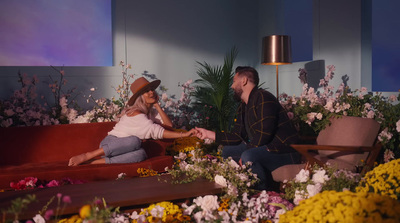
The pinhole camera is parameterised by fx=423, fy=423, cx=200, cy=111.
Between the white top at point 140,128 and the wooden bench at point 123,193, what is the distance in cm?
137

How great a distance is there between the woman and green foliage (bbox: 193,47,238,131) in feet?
7.56

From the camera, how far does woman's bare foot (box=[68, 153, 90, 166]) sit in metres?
4.70

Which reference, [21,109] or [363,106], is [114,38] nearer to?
[21,109]

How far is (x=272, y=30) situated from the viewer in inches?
319

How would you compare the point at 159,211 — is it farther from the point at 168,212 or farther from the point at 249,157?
the point at 249,157

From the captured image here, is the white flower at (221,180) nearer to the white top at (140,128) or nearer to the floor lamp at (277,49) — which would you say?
the white top at (140,128)

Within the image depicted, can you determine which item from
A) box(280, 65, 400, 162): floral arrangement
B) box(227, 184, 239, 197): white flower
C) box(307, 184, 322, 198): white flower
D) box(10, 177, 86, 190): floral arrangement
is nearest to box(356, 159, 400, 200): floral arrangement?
box(307, 184, 322, 198): white flower

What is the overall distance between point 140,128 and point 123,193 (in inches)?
74.3

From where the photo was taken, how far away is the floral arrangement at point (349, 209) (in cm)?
170

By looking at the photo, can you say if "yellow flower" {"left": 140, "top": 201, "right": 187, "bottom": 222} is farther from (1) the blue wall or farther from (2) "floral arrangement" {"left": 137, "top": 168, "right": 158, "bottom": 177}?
(1) the blue wall

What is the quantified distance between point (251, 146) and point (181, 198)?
1.44 m

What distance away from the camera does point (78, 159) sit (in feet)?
15.5

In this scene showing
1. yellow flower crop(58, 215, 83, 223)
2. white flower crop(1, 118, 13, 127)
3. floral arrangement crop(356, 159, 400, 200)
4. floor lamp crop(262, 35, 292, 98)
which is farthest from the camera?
floor lamp crop(262, 35, 292, 98)

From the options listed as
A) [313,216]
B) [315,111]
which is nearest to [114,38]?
[315,111]
